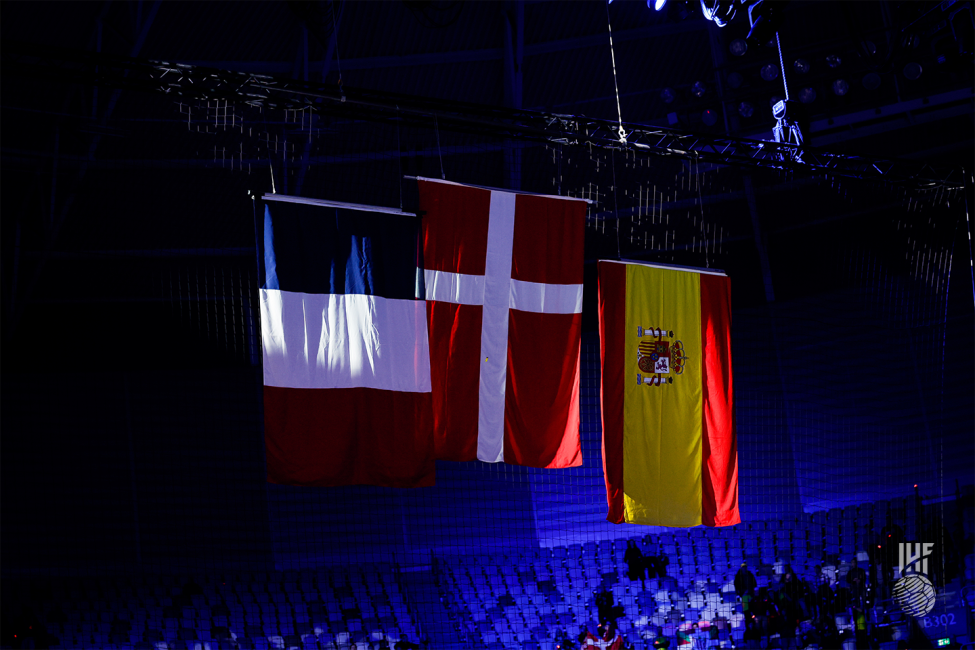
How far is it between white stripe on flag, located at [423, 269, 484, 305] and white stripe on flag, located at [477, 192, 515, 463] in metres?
0.07

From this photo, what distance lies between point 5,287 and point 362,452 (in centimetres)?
933

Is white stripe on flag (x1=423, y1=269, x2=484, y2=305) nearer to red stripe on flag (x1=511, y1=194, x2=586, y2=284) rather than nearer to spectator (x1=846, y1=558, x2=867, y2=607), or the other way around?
red stripe on flag (x1=511, y1=194, x2=586, y2=284)

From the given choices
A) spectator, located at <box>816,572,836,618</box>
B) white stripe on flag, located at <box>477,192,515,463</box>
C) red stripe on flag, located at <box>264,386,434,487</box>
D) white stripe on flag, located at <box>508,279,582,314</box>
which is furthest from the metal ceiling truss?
spectator, located at <box>816,572,836,618</box>

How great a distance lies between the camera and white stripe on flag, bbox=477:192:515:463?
21.8 ft

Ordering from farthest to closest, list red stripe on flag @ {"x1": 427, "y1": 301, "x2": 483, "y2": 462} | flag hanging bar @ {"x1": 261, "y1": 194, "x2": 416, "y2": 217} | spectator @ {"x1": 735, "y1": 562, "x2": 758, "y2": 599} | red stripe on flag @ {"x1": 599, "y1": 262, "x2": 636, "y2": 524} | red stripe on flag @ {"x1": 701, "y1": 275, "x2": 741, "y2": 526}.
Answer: spectator @ {"x1": 735, "y1": 562, "x2": 758, "y2": 599} < red stripe on flag @ {"x1": 701, "y1": 275, "x2": 741, "y2": 526} < red stripe on flag @ {"x1": 599, "y1": 262, "x2": 636, "y2": 524} < red stripe on flag @ {"x1": 427, "y1": 301, "x2": 483, "y2": 462} < flag hanging bar @ {"x1": 261, "y1": 194, "x2": 416, "y2": 217}

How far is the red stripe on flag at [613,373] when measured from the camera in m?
7.16

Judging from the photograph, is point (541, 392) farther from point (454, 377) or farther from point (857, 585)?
point (857, 585)

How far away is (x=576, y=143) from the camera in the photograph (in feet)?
25.2

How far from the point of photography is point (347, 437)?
625cm

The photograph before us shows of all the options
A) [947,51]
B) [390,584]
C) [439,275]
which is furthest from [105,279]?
[947,51]

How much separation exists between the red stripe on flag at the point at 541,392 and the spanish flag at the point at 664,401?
0.46 m

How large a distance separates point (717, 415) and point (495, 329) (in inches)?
87.5

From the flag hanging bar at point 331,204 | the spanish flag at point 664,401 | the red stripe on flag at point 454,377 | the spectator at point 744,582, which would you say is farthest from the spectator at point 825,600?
the flag hanging bar at point 331,204

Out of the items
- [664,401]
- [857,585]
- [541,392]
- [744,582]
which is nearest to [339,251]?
[541,392]
